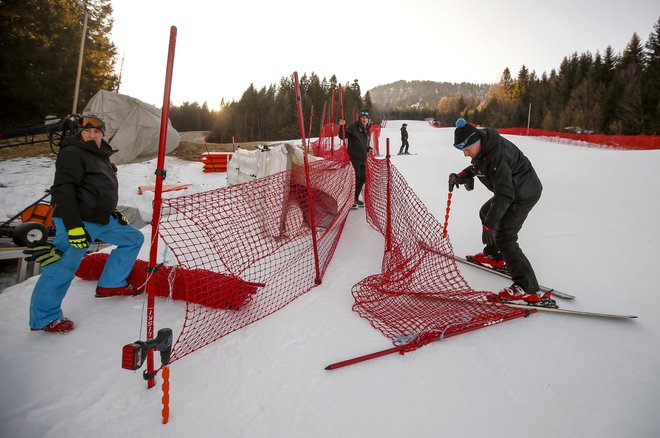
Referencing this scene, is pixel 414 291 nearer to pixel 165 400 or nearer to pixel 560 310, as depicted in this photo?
pixel 560 310

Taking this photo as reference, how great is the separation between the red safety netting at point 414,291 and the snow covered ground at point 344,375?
12 cm

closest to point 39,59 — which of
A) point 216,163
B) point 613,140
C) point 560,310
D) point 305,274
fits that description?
point 216,163

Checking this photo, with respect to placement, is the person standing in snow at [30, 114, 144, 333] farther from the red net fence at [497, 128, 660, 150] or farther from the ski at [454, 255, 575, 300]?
the red net fence at [497, 128, 660, 150]

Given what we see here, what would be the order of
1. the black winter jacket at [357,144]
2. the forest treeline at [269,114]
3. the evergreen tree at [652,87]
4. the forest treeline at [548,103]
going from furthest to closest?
the forest treeline at [269,114], the forest treeline at [548,103], the evergreen tree at [652,87], the black winter jacket at [357,144]

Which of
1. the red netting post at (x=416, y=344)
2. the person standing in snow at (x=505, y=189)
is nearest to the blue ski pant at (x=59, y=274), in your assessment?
the red netting post at (x=416, y=344)

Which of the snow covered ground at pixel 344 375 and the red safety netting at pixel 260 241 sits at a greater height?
the red safety netting at pixel 260 241

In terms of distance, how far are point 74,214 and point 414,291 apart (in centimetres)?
320

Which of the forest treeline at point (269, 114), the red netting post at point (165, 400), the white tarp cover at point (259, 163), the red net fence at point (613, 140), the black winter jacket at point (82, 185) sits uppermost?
the forest treeline at point (269, 114)

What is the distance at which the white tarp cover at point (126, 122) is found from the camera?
376 inches

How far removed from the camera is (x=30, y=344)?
2.76 meters

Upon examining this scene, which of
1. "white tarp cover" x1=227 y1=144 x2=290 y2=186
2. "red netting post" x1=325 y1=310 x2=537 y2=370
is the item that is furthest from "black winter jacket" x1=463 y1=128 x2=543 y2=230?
"white tarp cover" x1=227 y1=144 x2=290 y2=186

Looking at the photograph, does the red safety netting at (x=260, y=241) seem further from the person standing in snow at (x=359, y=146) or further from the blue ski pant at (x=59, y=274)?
the blue ski pant at (x=59, y=274)

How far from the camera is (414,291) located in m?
3.47

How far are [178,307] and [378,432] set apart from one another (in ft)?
7.55
